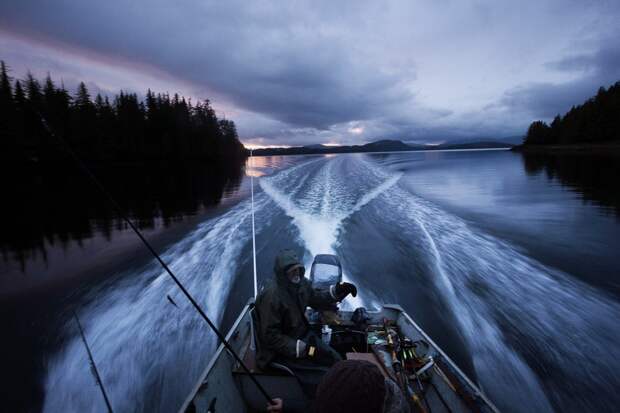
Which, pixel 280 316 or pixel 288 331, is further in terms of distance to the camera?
pixel 288 331

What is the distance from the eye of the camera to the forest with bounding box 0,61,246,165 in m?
40.2

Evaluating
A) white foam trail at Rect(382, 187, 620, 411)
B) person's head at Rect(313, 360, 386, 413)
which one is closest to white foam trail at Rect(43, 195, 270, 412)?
person's head at Rect(313, 360, 386, 413)

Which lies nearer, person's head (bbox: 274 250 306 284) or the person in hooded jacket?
the person in hooded jacket

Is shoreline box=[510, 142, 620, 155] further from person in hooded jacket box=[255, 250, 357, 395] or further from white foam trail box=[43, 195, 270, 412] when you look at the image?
white foam trail box=[43, 195, 270, 412]

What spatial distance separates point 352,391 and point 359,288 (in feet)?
21.7

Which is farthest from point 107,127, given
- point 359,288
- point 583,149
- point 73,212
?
point 583,149

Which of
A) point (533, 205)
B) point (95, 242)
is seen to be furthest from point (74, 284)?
point (533, 205)

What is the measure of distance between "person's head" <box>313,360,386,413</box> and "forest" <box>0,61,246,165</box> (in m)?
48.4

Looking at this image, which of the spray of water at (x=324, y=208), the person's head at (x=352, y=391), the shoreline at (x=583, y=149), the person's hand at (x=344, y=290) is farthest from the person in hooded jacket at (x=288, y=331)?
the shoreline at (x=583, y=149)

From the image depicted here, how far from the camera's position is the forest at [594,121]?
60.2 meters

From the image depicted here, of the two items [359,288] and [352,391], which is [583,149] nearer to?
[359,288]

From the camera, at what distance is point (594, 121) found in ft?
208

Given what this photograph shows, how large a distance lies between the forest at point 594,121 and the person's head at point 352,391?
9302cm

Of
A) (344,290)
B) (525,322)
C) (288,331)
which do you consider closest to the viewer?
(288,331)
